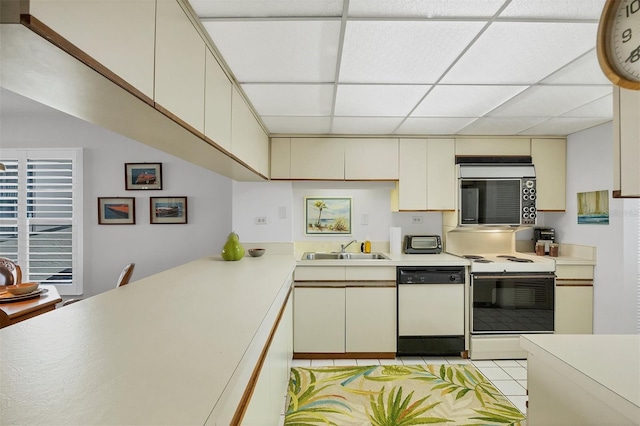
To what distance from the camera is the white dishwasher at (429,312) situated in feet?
10.7

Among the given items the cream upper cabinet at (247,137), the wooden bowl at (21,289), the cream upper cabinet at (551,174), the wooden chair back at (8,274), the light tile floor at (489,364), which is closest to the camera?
the cream upper cabinet at (247,137)

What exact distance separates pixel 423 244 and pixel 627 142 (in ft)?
8.57

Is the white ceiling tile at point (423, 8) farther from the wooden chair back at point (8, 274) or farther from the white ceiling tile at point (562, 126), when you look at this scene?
the wooden chair back at point (8, 274)

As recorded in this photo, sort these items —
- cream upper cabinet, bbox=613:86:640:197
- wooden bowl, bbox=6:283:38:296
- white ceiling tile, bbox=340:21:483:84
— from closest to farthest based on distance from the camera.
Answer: cream upper cabinet, bbox=613:86:640:197, white ceiling tile, bbox=340:21:483:84, wooden bowl, bbox=6:283:38:296

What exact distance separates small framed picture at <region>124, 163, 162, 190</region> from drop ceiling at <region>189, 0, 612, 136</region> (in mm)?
1906

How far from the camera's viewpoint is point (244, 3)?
4.54 ft

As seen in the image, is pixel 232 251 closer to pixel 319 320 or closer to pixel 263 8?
pixel 319 320

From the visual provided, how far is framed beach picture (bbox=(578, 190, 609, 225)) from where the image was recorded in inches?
121

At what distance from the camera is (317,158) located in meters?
3.53

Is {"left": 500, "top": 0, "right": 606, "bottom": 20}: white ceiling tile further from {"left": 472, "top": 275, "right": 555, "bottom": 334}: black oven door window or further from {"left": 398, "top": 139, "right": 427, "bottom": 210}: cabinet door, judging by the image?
{"left": 472, "top": 275, "right": 555, "bottom": 334}: black oven door window

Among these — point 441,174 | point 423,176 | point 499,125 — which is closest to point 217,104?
point 423,176

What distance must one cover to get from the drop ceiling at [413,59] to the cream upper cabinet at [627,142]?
0.51m

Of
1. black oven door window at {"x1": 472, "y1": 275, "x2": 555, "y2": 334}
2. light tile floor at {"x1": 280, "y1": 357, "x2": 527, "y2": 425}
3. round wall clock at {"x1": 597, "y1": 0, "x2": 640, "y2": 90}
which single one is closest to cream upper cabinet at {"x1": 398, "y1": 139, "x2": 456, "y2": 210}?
black oven door window at {"x1": 472, "y1": 275, "x2": 555, "y2": 334}

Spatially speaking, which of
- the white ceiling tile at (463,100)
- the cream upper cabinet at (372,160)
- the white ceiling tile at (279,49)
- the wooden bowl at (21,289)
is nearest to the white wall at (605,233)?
the white ceiling tile at (463,100)
